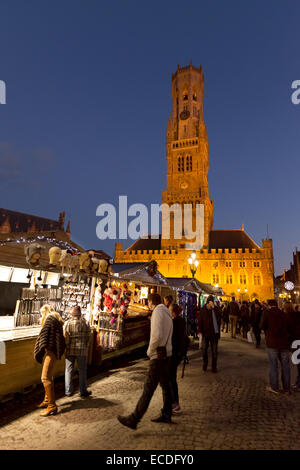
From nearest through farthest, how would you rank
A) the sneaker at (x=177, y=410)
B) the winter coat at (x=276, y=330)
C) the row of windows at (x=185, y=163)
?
the sneaker at (x=177, y=410), the winter coat at (x=276, y=330), the row of windows at (x=185, y=163)

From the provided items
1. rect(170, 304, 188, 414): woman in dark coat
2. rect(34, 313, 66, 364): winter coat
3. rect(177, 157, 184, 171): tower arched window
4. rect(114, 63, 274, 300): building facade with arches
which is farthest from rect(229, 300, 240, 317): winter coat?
rect(177, 157, 184, 171): tower arched window

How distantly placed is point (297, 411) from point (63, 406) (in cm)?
440

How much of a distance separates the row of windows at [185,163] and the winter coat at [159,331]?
5055 cm

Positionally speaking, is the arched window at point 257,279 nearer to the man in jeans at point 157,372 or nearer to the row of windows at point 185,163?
the row of windows at point 185,163

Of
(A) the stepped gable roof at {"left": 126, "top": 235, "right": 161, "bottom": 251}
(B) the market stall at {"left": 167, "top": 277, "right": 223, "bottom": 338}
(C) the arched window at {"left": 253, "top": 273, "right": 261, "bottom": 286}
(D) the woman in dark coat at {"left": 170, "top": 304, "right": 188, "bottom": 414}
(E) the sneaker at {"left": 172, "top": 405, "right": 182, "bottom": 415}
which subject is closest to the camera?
(E) the sneaker at {"left": 172, "top": 405, "right": 182, "bottom": 415}

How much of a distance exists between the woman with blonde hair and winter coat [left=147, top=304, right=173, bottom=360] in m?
1.85

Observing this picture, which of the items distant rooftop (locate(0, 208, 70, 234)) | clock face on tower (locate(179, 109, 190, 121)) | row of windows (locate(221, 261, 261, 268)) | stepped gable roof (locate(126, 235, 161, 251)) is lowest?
row of windows (locate(221, 261, 261, 268))

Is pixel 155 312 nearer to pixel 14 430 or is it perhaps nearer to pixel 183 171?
pixel 14 430

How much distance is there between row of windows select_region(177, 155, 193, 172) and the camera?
5262 cm

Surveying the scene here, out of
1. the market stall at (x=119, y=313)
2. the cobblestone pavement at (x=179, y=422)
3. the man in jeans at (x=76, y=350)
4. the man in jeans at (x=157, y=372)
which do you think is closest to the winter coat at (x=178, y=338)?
the man in jeans at (x=157, y=372)

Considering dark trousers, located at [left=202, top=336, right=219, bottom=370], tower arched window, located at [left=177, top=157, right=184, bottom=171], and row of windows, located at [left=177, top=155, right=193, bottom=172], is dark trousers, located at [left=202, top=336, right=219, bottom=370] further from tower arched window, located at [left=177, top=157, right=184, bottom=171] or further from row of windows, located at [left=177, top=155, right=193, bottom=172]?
tower arched window, located at [left=177, top=157, right=184, bottom=171]

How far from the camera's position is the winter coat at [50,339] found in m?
4.85

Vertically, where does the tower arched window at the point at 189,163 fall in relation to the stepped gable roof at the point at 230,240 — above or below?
above
